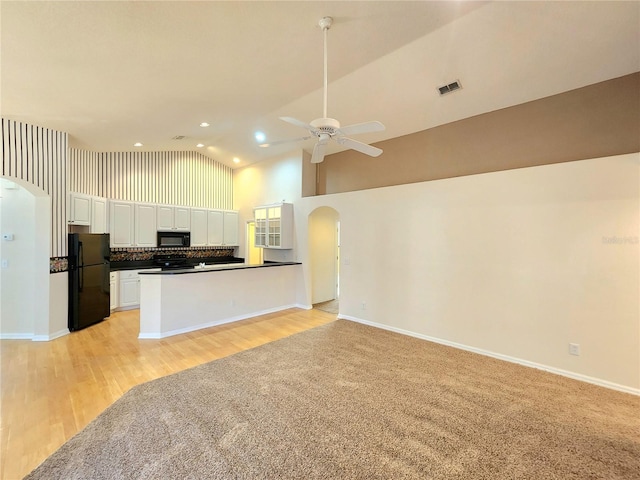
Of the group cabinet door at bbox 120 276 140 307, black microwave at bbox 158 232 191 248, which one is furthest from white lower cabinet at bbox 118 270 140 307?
black microwave at bbox 158 232 191 248

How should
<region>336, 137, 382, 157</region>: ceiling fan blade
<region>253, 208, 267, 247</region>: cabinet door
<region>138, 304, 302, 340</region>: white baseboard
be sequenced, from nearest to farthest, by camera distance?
1. <region>336, 137, 382, 157</region>: ceiling fan blade
2. <region>138, 304, 302, 340</region>: white baseboard
3. <region>253, 208, 267, 247</region>: cabinet door

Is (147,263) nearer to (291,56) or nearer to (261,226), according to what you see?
(261,226)

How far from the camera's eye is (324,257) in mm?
6820

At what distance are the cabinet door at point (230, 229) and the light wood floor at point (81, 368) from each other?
301cm

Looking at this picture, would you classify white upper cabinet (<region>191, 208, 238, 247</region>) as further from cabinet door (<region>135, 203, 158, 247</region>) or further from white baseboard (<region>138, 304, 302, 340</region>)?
white baseboard (<region>138, 304, 302, 340</region>)

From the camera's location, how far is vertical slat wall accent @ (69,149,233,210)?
5.71m

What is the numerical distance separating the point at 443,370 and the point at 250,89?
14.2ft

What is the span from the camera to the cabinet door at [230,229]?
771cm

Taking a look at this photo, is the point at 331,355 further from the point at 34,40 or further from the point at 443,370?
the point at 34,40

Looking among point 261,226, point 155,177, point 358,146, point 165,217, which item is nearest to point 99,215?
point 165,217

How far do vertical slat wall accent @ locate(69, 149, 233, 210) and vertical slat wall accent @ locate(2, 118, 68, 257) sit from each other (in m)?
0.95

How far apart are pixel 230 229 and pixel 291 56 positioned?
5428 millimetres

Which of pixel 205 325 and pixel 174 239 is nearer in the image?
pixel 205 325

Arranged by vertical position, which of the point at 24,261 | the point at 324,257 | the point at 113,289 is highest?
the point at 24,261
